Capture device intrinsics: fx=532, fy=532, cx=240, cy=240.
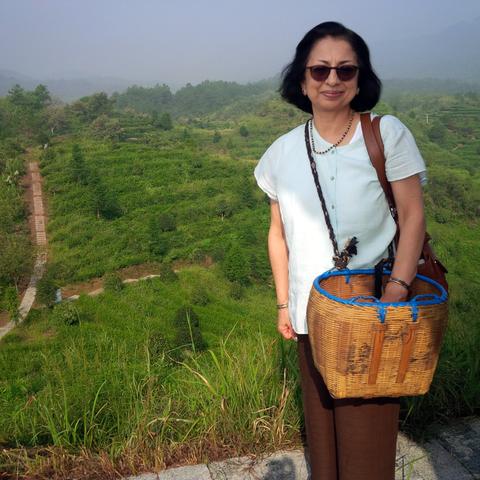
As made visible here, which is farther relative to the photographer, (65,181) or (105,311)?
(65,181)

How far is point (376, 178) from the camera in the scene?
108cm

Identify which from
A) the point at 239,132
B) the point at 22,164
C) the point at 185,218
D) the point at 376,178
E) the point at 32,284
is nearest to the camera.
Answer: the point at 376,178

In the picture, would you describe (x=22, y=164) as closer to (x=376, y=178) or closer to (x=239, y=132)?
(x=239, y=132)

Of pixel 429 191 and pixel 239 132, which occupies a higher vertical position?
pixel 239 132

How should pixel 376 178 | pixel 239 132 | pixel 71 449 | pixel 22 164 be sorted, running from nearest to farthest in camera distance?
pixel 376 178
pixel 71 449
pixel 22 164
pixel 239 132

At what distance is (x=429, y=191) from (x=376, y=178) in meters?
38.9

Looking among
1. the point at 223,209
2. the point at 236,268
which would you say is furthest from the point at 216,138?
the point at 236,268

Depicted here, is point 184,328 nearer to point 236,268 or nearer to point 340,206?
point 236,268

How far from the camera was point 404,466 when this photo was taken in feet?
4.63

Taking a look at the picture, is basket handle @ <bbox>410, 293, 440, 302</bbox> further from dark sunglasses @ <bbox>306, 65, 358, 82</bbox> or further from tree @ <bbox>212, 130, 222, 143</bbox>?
tree @ <bbox>212, 130, 222, 143</bbox>

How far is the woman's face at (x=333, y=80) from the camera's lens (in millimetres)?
1143

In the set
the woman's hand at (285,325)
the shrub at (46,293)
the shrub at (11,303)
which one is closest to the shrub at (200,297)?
the shrub at (46,293)

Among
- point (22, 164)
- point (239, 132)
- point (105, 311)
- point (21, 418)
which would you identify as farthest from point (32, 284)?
point (239, 132)

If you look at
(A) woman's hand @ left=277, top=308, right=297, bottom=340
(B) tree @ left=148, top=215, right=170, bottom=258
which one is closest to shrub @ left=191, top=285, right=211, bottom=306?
(B) tree @ left=148, top=215, right=170, bottom=258
